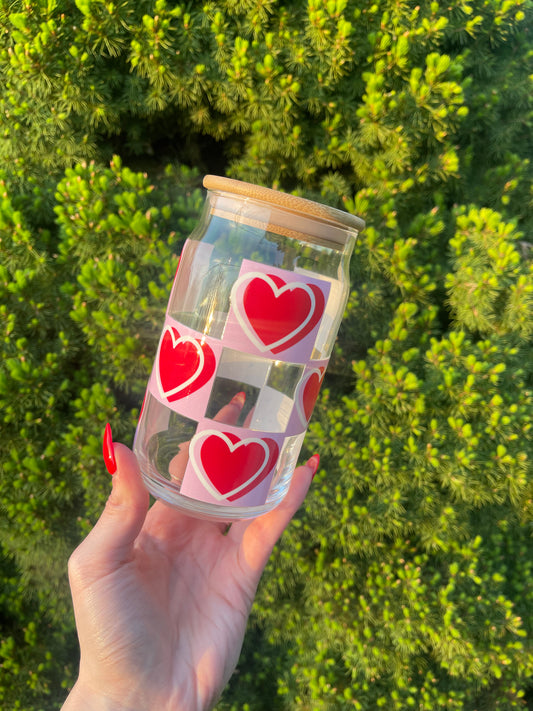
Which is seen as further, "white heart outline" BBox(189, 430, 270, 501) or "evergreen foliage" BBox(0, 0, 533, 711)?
"evergreen foliage" BBox(0, 0, 533, 711)

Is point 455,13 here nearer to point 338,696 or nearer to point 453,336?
point 453,336

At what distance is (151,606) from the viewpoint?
150cm

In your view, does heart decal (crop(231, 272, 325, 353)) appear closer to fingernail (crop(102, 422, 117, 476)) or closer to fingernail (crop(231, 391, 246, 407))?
fingernail (crop(231, 391, 246, 407))

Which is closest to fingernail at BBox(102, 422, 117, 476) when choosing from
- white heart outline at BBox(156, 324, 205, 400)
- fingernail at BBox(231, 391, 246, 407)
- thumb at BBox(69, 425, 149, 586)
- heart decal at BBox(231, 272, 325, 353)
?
thumb at BBox(69, 425, 149, 586)

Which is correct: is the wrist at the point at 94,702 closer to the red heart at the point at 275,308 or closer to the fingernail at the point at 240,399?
the fingernail at the point at 240,399

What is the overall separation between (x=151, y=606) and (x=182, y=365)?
80 cm

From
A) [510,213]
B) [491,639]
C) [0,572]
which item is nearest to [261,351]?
[491,639]

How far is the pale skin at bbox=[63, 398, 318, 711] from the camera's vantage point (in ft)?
4.57

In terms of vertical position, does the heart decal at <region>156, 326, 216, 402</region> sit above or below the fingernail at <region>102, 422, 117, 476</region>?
above

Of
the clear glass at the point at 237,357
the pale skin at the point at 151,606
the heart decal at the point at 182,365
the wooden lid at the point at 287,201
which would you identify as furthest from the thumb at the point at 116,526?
the wooden lid at the point at 287,201

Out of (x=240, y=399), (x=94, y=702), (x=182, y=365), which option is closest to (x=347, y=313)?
(x=240, y=399)

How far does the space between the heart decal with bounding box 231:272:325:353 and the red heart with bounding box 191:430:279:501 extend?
11.7 inches

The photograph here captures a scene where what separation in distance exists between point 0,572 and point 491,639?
256 cm

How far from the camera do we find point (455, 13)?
225cm
